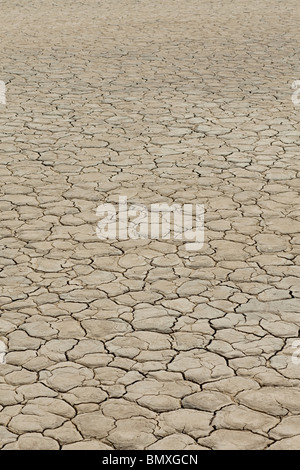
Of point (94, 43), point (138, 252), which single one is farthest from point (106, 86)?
point (138, 252)

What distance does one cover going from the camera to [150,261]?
4.56 m

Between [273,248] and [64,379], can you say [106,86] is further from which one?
[64,379]

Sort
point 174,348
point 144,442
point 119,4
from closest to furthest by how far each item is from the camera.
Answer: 1. point 144,442
2. point 174,348
3. point 119,4

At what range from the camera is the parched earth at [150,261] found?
10.5ft

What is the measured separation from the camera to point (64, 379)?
3428 millimetres

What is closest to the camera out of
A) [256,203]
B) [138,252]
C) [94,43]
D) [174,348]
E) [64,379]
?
[64,379]

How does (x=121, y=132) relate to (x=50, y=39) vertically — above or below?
below

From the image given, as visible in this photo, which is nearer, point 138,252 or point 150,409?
point 150,409

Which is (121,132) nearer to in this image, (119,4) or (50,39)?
(50,39)

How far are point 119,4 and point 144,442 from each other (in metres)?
12.0

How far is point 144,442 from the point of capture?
9.90ft

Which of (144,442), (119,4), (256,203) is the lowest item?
(144,442)

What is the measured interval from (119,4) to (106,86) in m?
6.13

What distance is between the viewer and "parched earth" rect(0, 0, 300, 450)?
3.21 m
